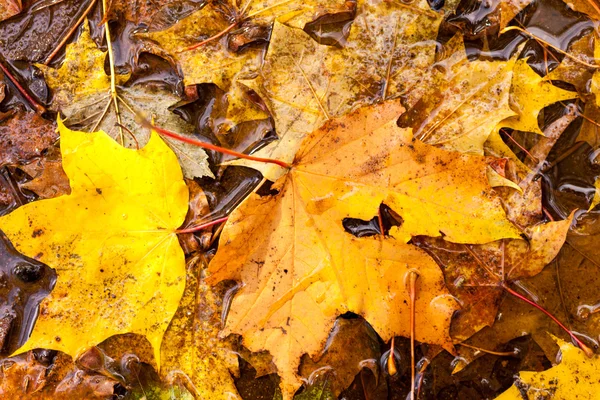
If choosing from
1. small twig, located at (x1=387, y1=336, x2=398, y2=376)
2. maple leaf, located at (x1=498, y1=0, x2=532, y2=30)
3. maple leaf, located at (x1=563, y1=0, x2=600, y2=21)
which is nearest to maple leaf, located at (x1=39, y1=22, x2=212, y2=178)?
small twig, located at (x1=387, y1=336, x2=398, y2=376)

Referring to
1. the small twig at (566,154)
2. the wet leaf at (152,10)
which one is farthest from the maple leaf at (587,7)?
the wet leaf at (152,10)

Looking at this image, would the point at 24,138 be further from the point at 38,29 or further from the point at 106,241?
the point at 106,241

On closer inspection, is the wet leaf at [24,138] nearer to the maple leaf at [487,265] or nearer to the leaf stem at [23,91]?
the leaf stem at [23,91]

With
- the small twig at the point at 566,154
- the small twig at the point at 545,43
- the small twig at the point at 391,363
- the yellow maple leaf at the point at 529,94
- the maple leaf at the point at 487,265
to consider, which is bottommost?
the small twig at the point at 391,363

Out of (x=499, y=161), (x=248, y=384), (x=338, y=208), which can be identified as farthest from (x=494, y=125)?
(x=248, y=384)

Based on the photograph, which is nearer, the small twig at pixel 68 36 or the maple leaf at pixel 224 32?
the maple leaf at pixel 224 32

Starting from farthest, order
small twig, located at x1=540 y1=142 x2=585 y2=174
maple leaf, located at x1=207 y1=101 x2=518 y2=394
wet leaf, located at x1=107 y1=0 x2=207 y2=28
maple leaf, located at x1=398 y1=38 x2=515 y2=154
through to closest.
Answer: wet leaf, located at x1=107 y1=0 x2=207 y2=28, small twig, located at x1=540 y1=142 x2=585 y2=174, maple leaf, located at x1=398 y1=38 x2=515 y2=154, maple leaf, located at x1=207 y1=101 x2=518 y2=394

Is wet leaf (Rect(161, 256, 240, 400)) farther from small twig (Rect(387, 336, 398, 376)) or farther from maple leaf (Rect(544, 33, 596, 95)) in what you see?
maple leaf (Rect(544, 33, 596, 95))

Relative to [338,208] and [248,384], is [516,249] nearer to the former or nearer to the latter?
[338,208]
